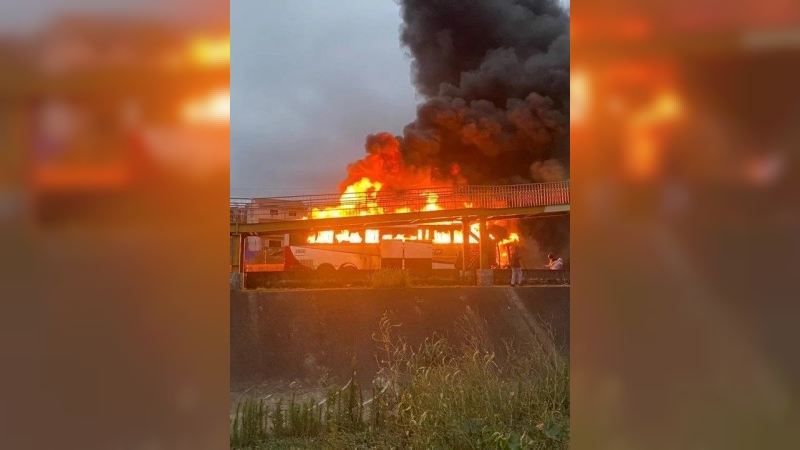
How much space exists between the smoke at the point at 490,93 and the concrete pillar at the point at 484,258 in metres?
4.29

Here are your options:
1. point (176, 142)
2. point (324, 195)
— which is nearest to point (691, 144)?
point (176, 142)

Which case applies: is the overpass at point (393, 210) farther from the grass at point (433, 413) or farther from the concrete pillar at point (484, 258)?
the grass at point (433, 413)

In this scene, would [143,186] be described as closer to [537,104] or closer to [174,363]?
[174,363]

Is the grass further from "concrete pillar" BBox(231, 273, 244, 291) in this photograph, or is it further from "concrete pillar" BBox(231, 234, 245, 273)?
"concrete pillar" BBox(231, 234, 245, 273)

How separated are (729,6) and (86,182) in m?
1.24

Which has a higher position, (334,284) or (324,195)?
(324,195)

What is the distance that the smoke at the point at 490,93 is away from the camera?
13.5m

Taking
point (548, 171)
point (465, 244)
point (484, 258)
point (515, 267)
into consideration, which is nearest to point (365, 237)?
point (465, 244)

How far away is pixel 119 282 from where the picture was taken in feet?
3.59

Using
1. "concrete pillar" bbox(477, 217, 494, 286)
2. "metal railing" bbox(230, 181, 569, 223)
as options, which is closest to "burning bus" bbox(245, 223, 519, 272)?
"concrete pillar" bbox(477, 217, 494, 286)

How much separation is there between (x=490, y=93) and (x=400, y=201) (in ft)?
17.1

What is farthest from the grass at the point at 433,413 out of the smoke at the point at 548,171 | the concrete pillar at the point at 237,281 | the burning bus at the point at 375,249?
the smoke at the point at 548,171

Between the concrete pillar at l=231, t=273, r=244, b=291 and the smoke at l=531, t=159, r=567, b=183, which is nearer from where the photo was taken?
the concrete pillar at l=231, t=273, r=244, b=291

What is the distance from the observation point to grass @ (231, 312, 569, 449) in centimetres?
338
